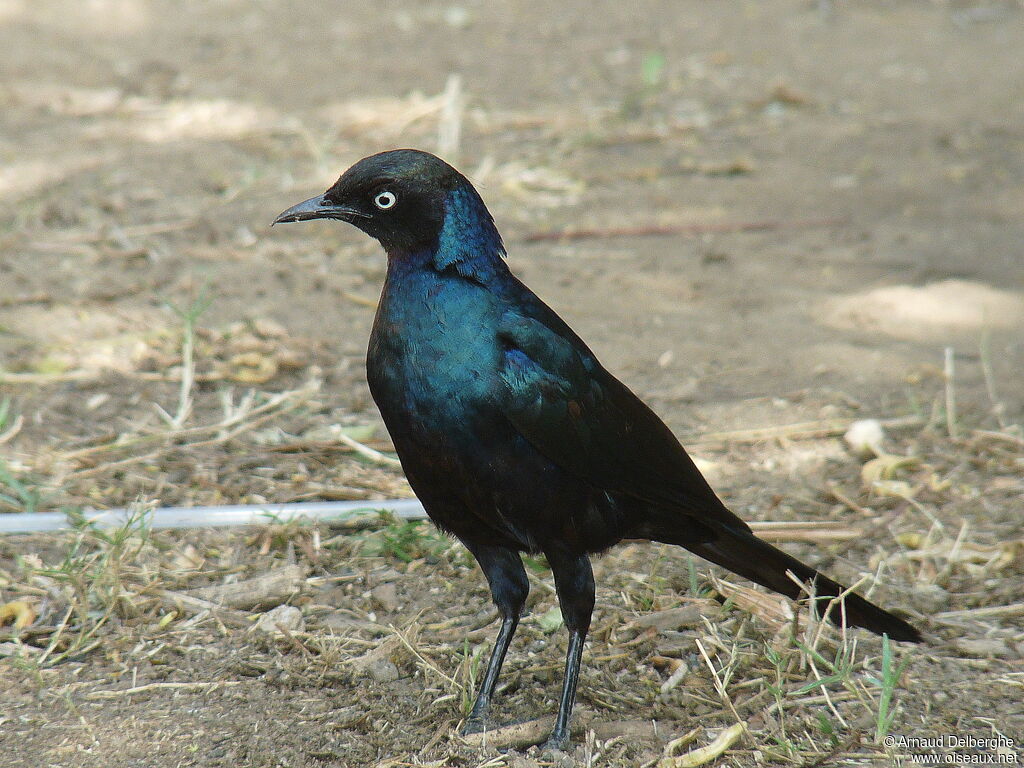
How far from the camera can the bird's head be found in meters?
2.79

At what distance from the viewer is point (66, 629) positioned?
3.15 metres

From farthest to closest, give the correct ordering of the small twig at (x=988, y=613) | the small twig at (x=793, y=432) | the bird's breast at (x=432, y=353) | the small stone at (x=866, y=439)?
the small twig at (x=793, y=432)
the small stone at (x=866, y=439)
the small twig at (x=988, y=613)
the bird's breast at (x=432, y=353)

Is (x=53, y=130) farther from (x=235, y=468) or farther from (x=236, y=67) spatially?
(x=235, y=468)

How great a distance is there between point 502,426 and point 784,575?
95cm

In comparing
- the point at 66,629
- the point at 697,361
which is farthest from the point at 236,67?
the point at 66,629

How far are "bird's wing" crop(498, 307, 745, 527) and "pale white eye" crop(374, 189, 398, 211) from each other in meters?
0.40

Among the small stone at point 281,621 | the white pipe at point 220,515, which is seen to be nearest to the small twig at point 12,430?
the white pipe at point 220,515

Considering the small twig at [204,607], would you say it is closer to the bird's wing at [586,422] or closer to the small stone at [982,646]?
the bird's wing at [586,422]

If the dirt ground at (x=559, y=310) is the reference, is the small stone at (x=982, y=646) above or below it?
below

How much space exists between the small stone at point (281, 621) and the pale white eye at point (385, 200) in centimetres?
116

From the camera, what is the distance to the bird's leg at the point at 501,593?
294 cm

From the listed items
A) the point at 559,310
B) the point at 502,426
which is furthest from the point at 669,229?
the point at 502,426

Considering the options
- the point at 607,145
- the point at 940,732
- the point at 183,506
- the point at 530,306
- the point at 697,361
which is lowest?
the point at 940,732

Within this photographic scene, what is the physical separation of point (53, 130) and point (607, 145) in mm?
3355
